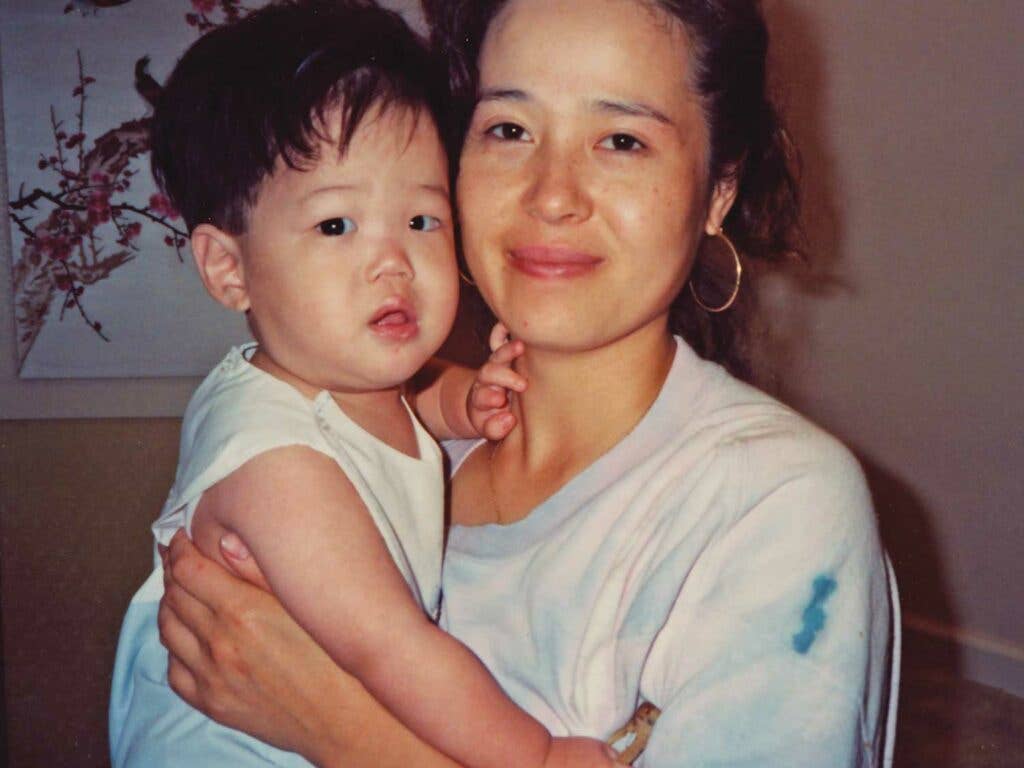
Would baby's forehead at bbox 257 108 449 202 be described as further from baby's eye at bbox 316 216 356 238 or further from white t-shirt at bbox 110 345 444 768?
white t-shirt at bbox 110 345 444 768

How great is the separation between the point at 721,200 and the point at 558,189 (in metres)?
0.27

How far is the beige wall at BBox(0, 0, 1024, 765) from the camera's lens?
2512 millimetres

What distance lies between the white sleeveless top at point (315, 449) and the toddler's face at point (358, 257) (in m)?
0.06

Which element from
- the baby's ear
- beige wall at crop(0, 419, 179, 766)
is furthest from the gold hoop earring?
beige wall at crop(0, 419, 179, 766)

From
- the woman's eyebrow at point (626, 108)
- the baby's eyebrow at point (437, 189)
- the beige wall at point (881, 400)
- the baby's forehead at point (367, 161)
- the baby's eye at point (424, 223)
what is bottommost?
the beige wall at point (881, 400)

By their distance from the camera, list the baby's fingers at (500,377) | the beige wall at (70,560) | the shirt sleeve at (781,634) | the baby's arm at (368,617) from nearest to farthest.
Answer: the shirt sleeve at (781,634), the baby's arm at (368,617), the baby's fingers at (500,377), the beige wall at (70,560)

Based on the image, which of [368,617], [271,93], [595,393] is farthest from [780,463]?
[271,93]

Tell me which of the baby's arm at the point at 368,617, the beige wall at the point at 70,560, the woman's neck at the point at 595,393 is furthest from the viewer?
the beige wall at the point at 70,560

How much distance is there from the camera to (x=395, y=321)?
1108mm

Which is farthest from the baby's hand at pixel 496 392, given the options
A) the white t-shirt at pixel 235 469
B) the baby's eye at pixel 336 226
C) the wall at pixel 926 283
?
the wall at pixel 926 283

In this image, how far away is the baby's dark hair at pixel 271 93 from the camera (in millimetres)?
1053

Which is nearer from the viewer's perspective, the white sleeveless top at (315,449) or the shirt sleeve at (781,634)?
the shirt sleeve at (781,634)

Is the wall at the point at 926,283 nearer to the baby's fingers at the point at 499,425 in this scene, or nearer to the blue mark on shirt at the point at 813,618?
the baby's fingers at the point at 499,425

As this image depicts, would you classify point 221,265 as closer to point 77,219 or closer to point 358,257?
point 358,257
